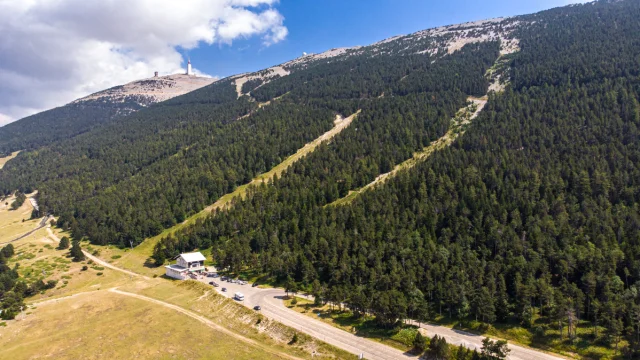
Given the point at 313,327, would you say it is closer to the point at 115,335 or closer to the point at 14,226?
the point at 115,335

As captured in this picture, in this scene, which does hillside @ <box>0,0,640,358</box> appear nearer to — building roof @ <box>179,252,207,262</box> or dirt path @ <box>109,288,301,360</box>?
building roof @ <box>179,252,207,262</box>

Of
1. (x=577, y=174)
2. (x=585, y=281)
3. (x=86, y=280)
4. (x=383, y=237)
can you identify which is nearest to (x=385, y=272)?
(x=383, y=237)

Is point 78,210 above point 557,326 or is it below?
above

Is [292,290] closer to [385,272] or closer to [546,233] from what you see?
[385,272]

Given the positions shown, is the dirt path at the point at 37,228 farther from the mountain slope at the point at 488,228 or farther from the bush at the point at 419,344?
Result: the bush at the point at 419,344

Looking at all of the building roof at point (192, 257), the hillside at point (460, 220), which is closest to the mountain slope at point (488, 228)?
the hillside at point (460, 220)
